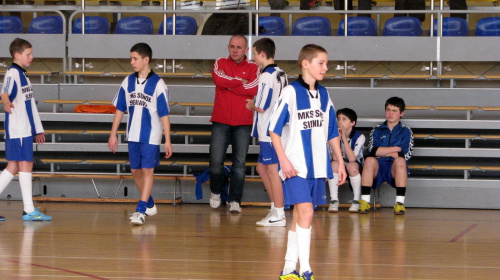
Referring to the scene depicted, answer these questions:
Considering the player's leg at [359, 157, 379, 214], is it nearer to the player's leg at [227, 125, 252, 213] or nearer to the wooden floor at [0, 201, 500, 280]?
the wooden floor at [0, 201, 500, 280]

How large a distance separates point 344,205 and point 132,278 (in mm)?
4988

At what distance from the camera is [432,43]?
11.1 metres

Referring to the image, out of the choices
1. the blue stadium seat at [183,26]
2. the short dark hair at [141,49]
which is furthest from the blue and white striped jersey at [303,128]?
the blue stadium seat at [183,26]

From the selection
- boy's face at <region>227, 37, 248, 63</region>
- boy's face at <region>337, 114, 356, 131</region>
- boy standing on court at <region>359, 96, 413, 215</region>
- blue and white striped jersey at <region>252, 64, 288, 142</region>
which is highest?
boy's face at <region>227, 37, 248, 63</region>

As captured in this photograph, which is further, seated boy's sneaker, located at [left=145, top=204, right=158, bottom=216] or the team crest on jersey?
seated boy's sneaker, located at [left=145, top=204, right=158, bottom=216]

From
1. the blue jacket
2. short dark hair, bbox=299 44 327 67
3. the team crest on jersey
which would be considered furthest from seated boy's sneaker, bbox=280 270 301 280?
the blue jacket

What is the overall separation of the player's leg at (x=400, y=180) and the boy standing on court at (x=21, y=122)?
3.95 metres

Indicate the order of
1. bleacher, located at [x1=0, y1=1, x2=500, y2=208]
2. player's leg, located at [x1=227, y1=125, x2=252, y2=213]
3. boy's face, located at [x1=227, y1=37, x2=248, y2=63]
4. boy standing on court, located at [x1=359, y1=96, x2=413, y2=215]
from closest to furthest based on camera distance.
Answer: boy's face, located at [x1=227, y1=37, x2=248, y2=63] → player's leg, located at [x1=227, y1=125, x2=252, y2=213] → boy standing on court, located at [x1=359, y1=96, x2=413, y2=215] → bleacher, located at [x1=0, y1=1, x2=500, y2=208]

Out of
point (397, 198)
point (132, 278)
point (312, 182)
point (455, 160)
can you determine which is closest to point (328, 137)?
point (312, 182)

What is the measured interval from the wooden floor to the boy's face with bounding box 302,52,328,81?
135cm

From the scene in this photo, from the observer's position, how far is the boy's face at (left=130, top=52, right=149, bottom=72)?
7645 mm

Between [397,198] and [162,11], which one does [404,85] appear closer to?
[397,198]

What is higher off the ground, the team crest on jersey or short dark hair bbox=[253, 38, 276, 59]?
short dark hair bbox=[253, 38, 276, 59]

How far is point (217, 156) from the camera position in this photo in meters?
8.92
